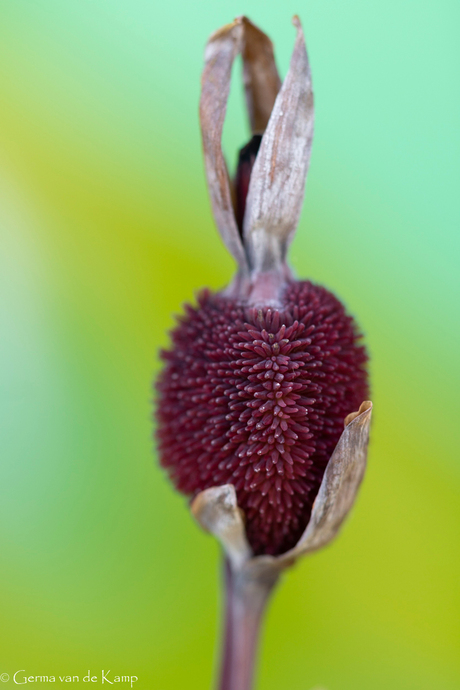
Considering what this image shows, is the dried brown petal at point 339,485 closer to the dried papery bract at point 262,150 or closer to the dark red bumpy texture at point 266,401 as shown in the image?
the dark red bumpy texture at point 266,401

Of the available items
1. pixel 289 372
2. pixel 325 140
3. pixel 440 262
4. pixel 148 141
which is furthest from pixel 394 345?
pixel 289 372

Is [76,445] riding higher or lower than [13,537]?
higher

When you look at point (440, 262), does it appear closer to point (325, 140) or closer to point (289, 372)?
point (325, 140)

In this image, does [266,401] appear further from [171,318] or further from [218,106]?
[171,318]

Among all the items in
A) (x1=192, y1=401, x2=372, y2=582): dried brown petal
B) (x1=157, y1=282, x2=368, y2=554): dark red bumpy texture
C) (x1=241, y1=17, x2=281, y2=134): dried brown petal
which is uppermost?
(x1=241, y1=17, x2=281, y2=134): dried brown petal

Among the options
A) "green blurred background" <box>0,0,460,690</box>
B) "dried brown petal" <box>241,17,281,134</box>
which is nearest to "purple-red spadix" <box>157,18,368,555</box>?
"dried brown petal" <box>241,17,281,134</box>

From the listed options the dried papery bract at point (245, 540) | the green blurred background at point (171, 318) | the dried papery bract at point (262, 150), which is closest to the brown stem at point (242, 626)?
the dried papery bract at point (245, 540)

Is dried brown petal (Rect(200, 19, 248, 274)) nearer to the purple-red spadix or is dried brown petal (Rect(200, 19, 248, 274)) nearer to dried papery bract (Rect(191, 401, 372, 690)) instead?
the purple-red spadix
